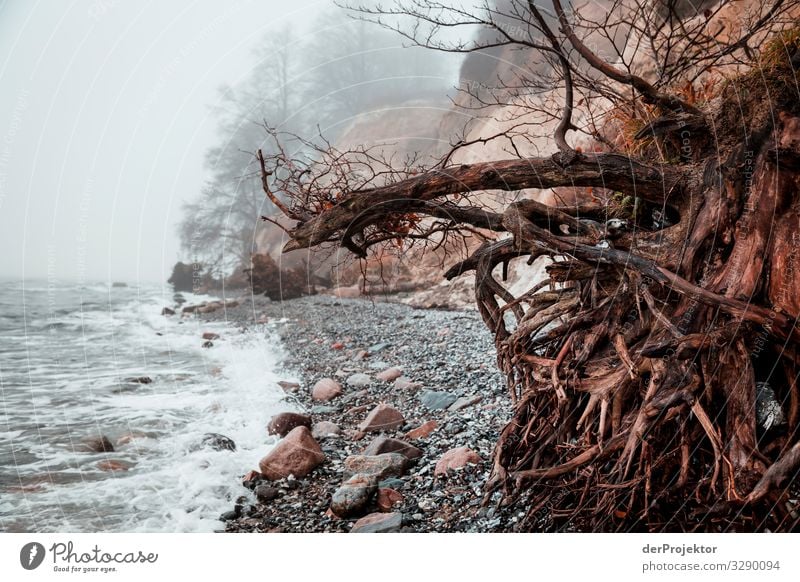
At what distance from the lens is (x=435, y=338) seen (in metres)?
4.47

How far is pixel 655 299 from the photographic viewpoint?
2525 mm

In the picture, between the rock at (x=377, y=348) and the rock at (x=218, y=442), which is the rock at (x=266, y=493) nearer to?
the rock at (x=218, y=442)

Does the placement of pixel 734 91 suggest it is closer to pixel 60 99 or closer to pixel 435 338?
pixel 435 338

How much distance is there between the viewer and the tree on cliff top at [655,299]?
2273mm

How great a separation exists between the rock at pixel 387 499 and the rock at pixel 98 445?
1.88 meters

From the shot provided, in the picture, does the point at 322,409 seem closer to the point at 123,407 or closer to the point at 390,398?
the point at 390,398

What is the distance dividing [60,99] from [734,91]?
362 cm

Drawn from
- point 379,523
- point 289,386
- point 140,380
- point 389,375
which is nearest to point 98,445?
point 140,380

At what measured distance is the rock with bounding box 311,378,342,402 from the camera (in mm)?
3877

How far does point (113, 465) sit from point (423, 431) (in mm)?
1954

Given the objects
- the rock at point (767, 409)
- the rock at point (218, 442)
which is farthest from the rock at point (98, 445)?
the rock at point (767, 409)

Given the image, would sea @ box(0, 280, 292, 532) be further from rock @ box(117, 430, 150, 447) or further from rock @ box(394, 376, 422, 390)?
rock @ box(394, 376, 422, 390)

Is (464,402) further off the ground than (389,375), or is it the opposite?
(389,375)

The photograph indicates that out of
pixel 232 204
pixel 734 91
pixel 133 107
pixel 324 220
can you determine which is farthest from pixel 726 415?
pixel 133 107
